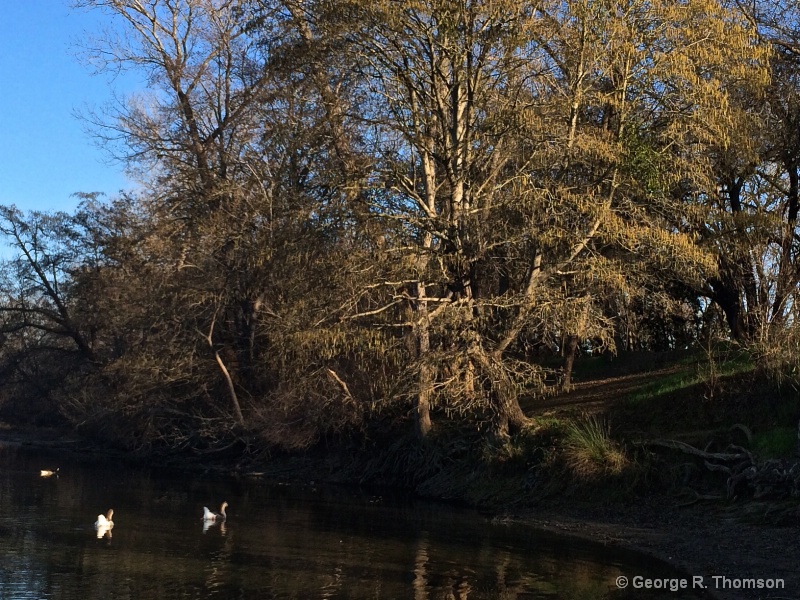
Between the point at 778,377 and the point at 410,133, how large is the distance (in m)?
9.37

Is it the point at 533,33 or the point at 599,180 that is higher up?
the point at 533,33

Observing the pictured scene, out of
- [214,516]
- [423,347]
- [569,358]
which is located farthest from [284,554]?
[569,358]

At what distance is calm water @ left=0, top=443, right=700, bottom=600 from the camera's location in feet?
40.4

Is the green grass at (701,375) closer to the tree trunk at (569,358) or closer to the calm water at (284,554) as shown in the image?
the tree trunk at (569,358)

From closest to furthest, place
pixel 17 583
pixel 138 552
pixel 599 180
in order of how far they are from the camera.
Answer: pixel 17 583 < pixel 138 552 < pixel 599 180

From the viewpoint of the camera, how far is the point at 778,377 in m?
19.1

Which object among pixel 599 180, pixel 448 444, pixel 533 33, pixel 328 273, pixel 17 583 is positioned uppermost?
pixel 533 33

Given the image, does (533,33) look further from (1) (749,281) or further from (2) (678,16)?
(1) (749,281)

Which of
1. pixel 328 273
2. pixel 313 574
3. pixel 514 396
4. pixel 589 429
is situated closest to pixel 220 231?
pixel 328 273

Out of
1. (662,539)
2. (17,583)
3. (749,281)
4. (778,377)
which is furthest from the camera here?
(749,281)

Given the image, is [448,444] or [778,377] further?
[448,444]
